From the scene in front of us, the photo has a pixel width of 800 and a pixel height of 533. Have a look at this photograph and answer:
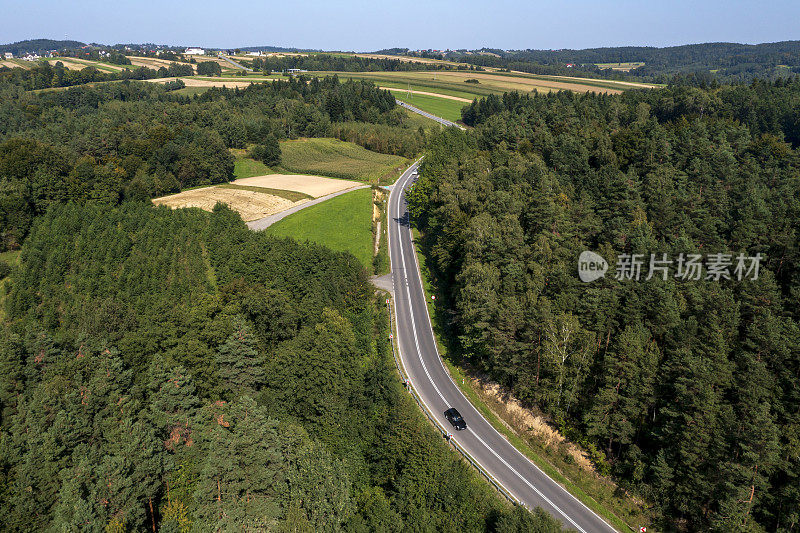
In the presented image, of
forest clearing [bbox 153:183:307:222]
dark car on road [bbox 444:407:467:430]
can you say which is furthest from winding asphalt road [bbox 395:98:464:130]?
dark car on road [bbox 444:407:467:430]

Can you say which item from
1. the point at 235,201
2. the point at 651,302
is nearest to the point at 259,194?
the point at 235,201

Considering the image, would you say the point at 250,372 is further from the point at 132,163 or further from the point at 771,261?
the point at 132,163

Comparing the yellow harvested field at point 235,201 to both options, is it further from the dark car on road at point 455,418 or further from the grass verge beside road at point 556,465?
the dark car on road at point 455,418

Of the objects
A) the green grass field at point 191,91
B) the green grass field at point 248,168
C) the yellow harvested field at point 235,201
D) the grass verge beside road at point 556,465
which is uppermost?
A: the green grass field at point 191,91

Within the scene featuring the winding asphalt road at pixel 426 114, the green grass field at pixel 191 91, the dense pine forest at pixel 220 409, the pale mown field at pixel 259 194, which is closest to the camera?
the dense pine forest at pixel 220 409

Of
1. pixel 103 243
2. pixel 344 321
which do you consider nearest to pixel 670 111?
pixel 344 321

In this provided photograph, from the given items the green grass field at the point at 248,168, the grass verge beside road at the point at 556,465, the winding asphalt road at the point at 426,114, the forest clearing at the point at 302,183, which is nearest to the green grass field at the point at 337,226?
the forest clearing at the point at 302,183
